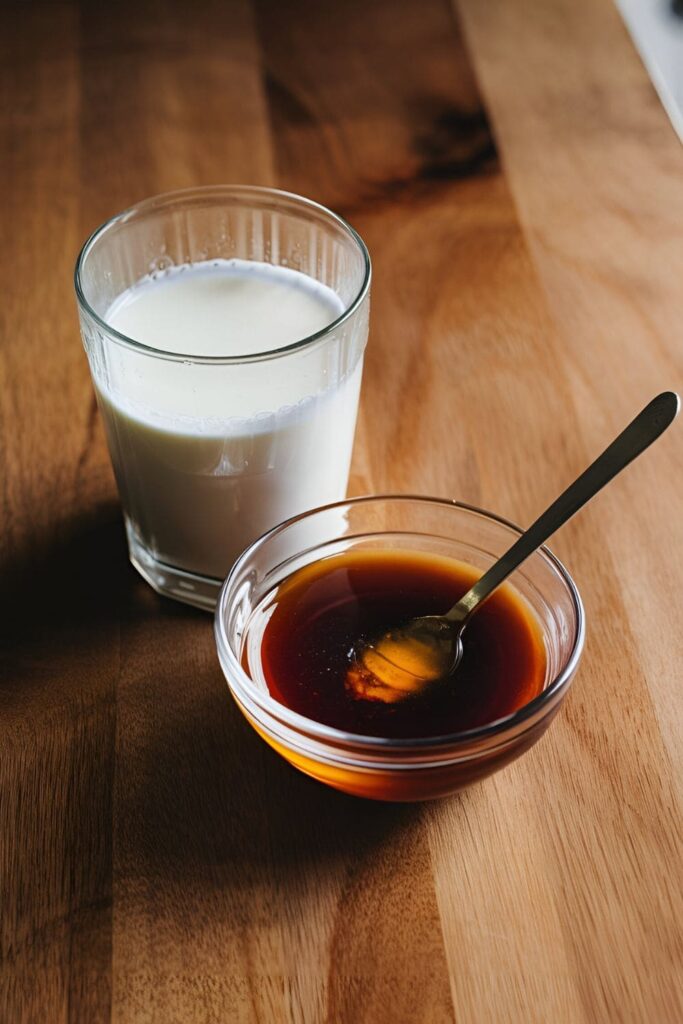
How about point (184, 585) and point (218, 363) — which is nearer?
point (218, 363)

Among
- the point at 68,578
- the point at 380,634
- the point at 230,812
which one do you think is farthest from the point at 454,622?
the point at 68,578

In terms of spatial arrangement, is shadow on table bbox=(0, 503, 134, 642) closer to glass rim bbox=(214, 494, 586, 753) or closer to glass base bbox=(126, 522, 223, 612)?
glass base bbox=(126, 522, 223, 612)

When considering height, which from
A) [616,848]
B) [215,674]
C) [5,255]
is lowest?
[5,255]

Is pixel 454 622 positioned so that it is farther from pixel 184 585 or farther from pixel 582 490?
pixel 184 585

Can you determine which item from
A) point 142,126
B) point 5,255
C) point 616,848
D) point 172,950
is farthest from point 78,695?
point 142,126

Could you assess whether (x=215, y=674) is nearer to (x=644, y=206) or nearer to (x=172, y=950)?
(x=172, y=950)

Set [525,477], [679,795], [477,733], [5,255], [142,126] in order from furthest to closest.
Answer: [142,126], [5,255], [525,477], [679,795], [477,733]

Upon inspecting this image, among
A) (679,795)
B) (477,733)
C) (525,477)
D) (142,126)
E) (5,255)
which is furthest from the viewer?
(142,126)
